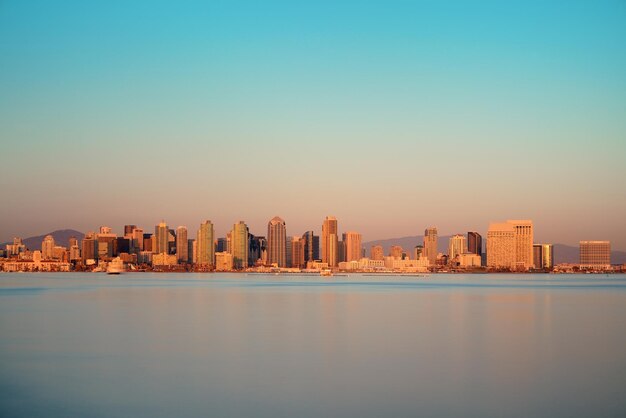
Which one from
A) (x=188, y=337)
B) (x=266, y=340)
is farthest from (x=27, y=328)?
(x=266, y=340)

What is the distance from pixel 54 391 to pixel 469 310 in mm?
38663

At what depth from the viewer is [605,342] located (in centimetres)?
3475

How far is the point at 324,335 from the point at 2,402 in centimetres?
1933

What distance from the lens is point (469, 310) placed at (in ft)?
182

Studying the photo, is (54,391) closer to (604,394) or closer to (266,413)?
(266,413)

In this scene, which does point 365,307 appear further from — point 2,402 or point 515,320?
point 2,402

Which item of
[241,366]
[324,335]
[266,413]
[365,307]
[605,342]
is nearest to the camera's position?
[266,413]

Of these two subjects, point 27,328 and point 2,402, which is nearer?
point 2,402

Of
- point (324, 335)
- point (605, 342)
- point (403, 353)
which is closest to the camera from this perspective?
point (403, 353)

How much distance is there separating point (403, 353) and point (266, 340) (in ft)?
24.9

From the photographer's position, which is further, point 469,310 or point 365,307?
point 365,307

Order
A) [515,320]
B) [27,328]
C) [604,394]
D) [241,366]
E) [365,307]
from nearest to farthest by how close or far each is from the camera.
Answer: [604,394] → [241,366] → [27,328] → [515,320] → [365,307]

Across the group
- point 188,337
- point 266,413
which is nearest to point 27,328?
point 188,337

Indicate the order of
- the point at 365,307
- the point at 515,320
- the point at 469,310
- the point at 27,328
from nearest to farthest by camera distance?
1. the point at 27,328
2. the point at 515,320
3. the point at 469,310
4. the point at 365,307
